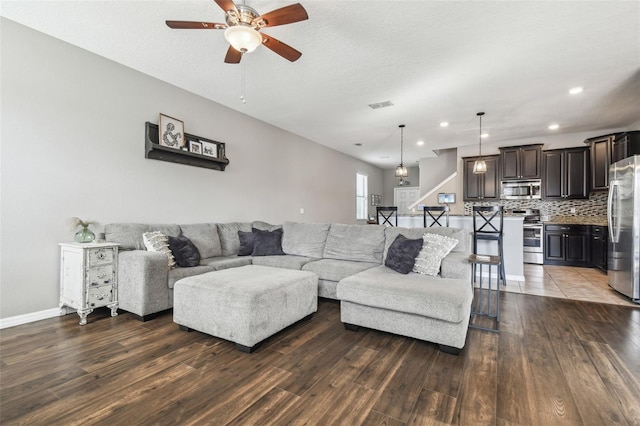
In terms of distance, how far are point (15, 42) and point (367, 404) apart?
4.28m

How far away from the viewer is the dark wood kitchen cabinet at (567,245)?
5.79 meters

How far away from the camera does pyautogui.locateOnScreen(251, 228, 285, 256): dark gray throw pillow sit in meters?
4.23

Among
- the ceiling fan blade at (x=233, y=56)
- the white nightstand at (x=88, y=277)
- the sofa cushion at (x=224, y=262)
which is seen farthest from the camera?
the sofa cushion at (x=224, y=262)

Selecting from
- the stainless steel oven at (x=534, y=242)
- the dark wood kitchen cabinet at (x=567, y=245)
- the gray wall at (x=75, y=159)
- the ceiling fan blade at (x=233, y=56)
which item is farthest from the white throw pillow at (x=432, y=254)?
the dark wood kitchen cabinet at (x=567, y=245)

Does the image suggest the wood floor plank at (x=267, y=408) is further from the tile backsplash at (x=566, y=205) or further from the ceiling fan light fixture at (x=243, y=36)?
the tile backsplash at (x=566, y=205)

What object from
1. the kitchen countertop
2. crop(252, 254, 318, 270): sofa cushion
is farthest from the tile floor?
crop(252, 254, 318, 270): sofa cushion

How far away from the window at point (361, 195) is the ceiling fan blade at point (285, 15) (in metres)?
7.31

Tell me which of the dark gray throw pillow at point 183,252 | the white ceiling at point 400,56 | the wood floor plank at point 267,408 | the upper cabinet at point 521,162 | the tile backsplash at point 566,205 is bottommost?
the wood floor plank at point 267,408

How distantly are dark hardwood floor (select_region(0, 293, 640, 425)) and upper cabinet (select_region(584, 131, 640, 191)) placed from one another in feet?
12.7

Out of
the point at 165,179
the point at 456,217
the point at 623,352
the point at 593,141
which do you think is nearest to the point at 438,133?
the point at 456,217

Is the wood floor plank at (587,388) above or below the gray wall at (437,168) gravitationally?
below

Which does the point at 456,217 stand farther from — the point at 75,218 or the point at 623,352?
the point at 75,218

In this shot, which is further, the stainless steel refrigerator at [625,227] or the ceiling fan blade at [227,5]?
the stainless steel refrigerator at [625,227]

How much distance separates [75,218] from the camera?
3.00 m
